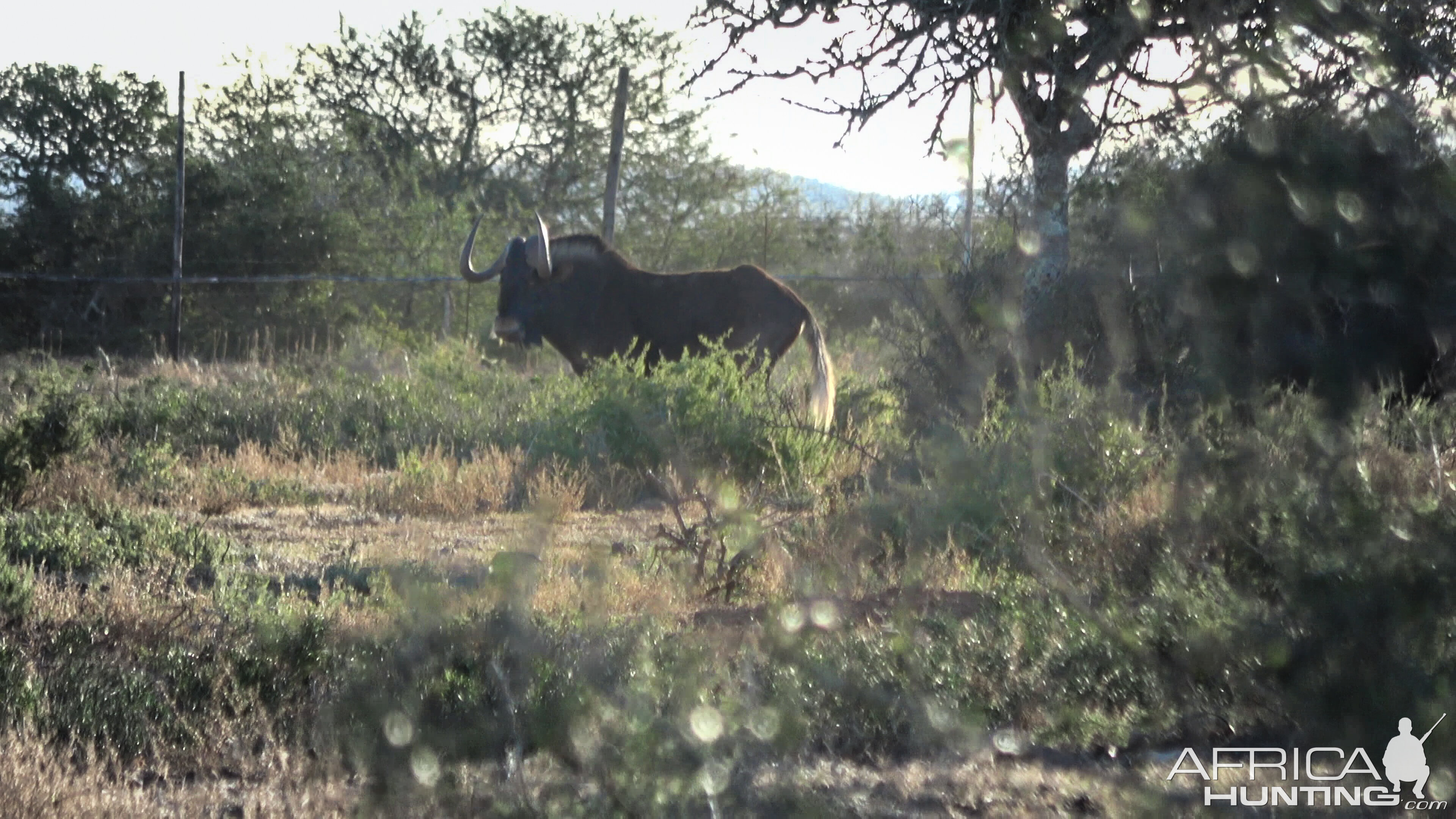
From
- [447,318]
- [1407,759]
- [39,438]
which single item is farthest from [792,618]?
[447,318]

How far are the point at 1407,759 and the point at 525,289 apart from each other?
36.2ft

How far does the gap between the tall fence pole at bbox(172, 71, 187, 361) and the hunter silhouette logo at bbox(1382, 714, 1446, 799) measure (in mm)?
15546

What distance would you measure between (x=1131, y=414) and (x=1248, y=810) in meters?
5.20

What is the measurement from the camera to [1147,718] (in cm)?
414

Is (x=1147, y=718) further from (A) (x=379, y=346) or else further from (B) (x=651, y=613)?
(A) (x=379, y=346)

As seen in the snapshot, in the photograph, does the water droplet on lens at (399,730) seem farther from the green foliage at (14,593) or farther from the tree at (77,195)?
the tree at (77,195)

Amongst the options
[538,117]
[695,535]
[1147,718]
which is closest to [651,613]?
[695,535]

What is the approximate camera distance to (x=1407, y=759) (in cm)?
305

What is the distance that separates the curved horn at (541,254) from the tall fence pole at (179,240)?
18.0 ft

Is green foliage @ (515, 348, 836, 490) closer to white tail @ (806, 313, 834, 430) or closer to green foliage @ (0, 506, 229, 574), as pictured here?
white tail @ (806, 313, 834, 430)

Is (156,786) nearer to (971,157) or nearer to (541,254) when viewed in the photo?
(971,157)

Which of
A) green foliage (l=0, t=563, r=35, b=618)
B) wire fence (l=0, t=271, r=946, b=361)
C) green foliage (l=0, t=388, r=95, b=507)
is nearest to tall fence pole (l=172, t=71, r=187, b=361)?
wire fence (l=0, t=271, r=946, b=361)

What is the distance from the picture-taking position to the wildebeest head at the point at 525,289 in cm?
1323

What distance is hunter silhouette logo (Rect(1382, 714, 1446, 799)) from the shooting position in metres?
3.05
